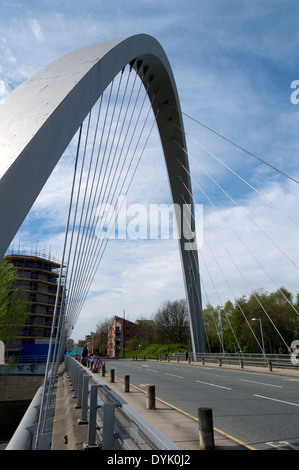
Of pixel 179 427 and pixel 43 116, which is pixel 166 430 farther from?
pixel 43 116

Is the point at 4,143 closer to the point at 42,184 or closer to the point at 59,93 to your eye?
the point at 42,184

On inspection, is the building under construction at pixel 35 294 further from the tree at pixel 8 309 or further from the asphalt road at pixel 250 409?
the asphalt road at pixel 250 409

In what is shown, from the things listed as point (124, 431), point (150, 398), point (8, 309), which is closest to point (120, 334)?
point (8, 309)

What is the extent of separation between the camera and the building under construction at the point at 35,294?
53906 millimetres

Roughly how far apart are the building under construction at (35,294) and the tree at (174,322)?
21.0 meters

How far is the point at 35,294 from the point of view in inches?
2281

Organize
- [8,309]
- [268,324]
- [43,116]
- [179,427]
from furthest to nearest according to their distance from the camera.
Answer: [268,324] < [8,309] < [179,427] < [43,116]

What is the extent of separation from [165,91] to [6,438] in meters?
27.7

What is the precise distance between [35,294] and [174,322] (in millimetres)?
26801

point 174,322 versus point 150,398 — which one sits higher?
point 174,322

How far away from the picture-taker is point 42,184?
3887 millimetres

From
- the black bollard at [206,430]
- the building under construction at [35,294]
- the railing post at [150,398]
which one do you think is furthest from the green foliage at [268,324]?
the black bollard at [206,430]

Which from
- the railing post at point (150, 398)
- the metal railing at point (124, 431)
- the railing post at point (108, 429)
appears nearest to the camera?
the metal railing at point (124, 431)
